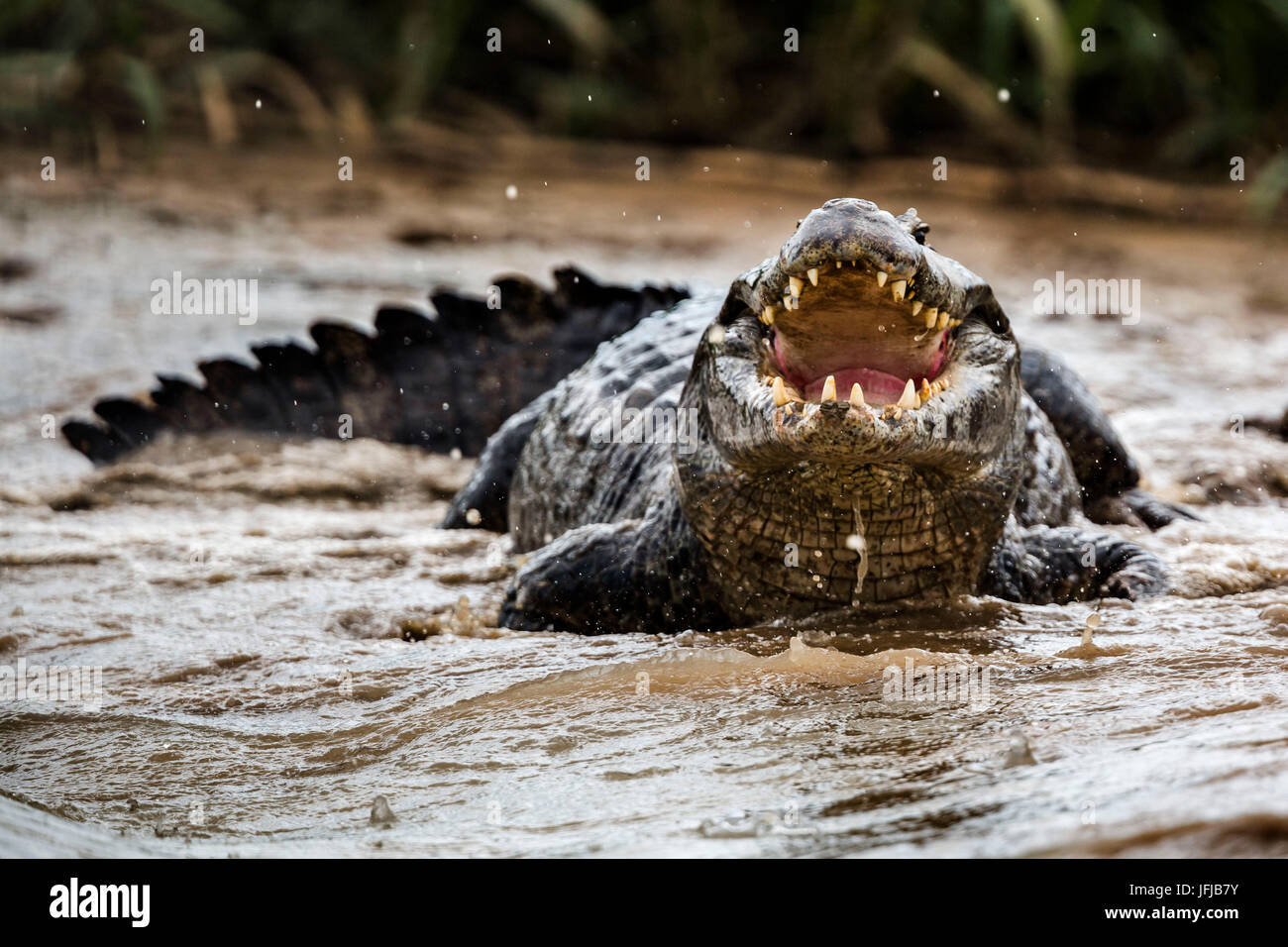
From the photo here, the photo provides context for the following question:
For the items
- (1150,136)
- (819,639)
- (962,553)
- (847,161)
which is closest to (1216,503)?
(962,553)

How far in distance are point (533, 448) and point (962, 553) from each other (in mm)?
1848

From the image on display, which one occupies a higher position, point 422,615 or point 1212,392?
point 1212,392

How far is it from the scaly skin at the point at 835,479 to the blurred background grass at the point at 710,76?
22.4 feet

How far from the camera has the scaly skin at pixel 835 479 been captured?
2889 mm

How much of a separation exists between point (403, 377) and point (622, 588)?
2590 mm

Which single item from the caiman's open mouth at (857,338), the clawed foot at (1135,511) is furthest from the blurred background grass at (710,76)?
the caiman's open mouth at (857,338)

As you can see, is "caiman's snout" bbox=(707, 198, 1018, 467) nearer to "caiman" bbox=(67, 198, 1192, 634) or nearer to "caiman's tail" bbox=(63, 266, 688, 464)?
"caiman" bbox=(67, 198, 1192, 634)

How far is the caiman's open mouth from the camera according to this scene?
286cm

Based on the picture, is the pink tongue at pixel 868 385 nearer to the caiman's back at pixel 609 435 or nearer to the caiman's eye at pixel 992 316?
the caiman's eye at pixel 992 316

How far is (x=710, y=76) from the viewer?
10859mm

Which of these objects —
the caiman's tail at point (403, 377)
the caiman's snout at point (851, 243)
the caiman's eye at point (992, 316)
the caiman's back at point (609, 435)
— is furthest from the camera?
the caiman's tail at point (403, 377)

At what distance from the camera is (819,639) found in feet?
10.7

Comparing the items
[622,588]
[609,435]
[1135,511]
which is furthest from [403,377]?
[1135,511]
